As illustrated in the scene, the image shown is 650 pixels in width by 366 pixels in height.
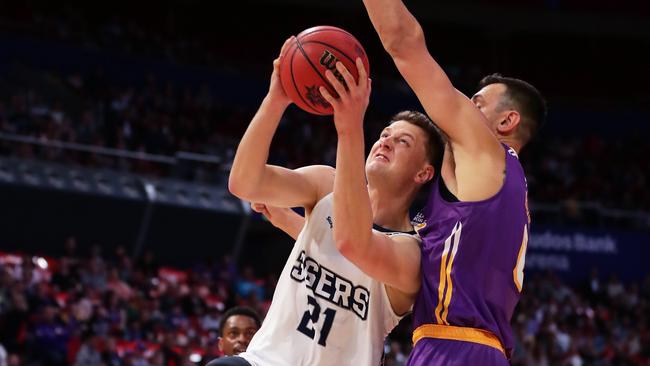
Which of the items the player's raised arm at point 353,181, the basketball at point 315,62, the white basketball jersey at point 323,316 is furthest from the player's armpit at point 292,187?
the player's raised arm at point 353,181

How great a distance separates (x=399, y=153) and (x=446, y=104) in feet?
2.02

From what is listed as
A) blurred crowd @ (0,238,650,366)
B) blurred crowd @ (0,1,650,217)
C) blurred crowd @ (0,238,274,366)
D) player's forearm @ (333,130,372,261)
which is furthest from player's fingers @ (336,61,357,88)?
blurred crowd @ (0,1,650,217)

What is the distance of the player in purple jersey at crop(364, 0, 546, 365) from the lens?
12.7 feet

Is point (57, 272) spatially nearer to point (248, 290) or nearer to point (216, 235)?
point (248, 290)

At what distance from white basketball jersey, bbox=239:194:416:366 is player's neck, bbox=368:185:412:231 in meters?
0.26

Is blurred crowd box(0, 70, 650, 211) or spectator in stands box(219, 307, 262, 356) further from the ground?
spectator in stands box(219, 307, 262, 356)

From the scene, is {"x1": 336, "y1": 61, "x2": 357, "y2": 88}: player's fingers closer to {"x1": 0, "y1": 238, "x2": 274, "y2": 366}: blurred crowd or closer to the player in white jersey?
the player in white jersey

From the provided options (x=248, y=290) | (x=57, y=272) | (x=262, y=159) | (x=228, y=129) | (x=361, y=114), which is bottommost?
(x=228, y=129)

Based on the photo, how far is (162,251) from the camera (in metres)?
18.6

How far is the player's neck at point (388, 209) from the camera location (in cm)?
450

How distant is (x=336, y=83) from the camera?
12.5 feet

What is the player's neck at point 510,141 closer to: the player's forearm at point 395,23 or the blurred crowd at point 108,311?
the player's forearm at point 395,23

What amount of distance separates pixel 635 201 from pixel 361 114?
21.9 m

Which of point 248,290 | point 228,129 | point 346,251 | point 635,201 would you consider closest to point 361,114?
point 346,251
